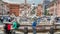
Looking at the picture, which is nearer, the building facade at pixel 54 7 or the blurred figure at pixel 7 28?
the blurred figure at pixel 7 28

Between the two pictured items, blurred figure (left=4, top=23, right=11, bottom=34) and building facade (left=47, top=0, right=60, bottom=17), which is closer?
Result: blurred figure (left=4, top=23, right=11, bottom=34)

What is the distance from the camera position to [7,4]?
42188 millimetres

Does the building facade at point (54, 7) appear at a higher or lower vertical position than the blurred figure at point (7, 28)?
higher

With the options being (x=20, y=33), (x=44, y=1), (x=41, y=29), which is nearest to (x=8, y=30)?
(x=20, y=33)

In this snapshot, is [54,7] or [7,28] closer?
[7,28]

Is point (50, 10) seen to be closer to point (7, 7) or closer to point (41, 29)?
point (7, 7)

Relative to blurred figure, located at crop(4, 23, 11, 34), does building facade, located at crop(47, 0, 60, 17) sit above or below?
above

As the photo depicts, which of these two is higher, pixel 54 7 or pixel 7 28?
pixel 54 7

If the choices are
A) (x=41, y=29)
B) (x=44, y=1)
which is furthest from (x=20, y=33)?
(x=44, y=1)

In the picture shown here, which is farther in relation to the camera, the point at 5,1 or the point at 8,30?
the point at 5,1

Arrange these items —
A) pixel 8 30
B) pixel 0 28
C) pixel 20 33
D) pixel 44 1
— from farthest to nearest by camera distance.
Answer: pixel 44 1, pixel 0 28, pixel 20 33, pixel 8 30

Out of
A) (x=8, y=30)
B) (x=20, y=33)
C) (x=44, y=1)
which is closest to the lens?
(x=8, y=30)

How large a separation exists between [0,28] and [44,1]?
2109 cm

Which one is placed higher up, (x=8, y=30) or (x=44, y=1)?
(x=44, y=1)
